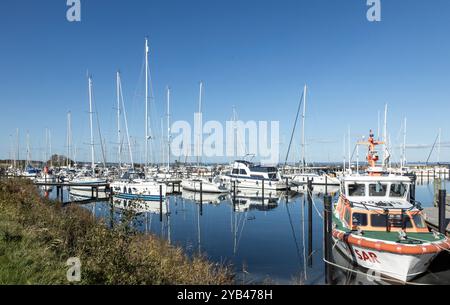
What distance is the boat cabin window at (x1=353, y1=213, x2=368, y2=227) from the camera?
A: 45.7ft

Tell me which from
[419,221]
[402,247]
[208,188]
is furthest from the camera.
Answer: [208,188]

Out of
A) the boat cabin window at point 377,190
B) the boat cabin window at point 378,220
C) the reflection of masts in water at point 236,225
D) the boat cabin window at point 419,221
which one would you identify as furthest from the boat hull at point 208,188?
the boat cabin window at point 419,221

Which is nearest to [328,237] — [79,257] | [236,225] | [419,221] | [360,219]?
[360,219]

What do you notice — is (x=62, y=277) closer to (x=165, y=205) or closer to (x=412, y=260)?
Answer: (x=412, y=260)

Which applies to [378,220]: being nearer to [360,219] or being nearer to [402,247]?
[360,219]

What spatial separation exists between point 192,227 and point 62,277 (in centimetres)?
1898

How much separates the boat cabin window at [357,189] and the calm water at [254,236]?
2.97m

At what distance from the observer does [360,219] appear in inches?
554

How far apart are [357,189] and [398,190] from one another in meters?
1.85
